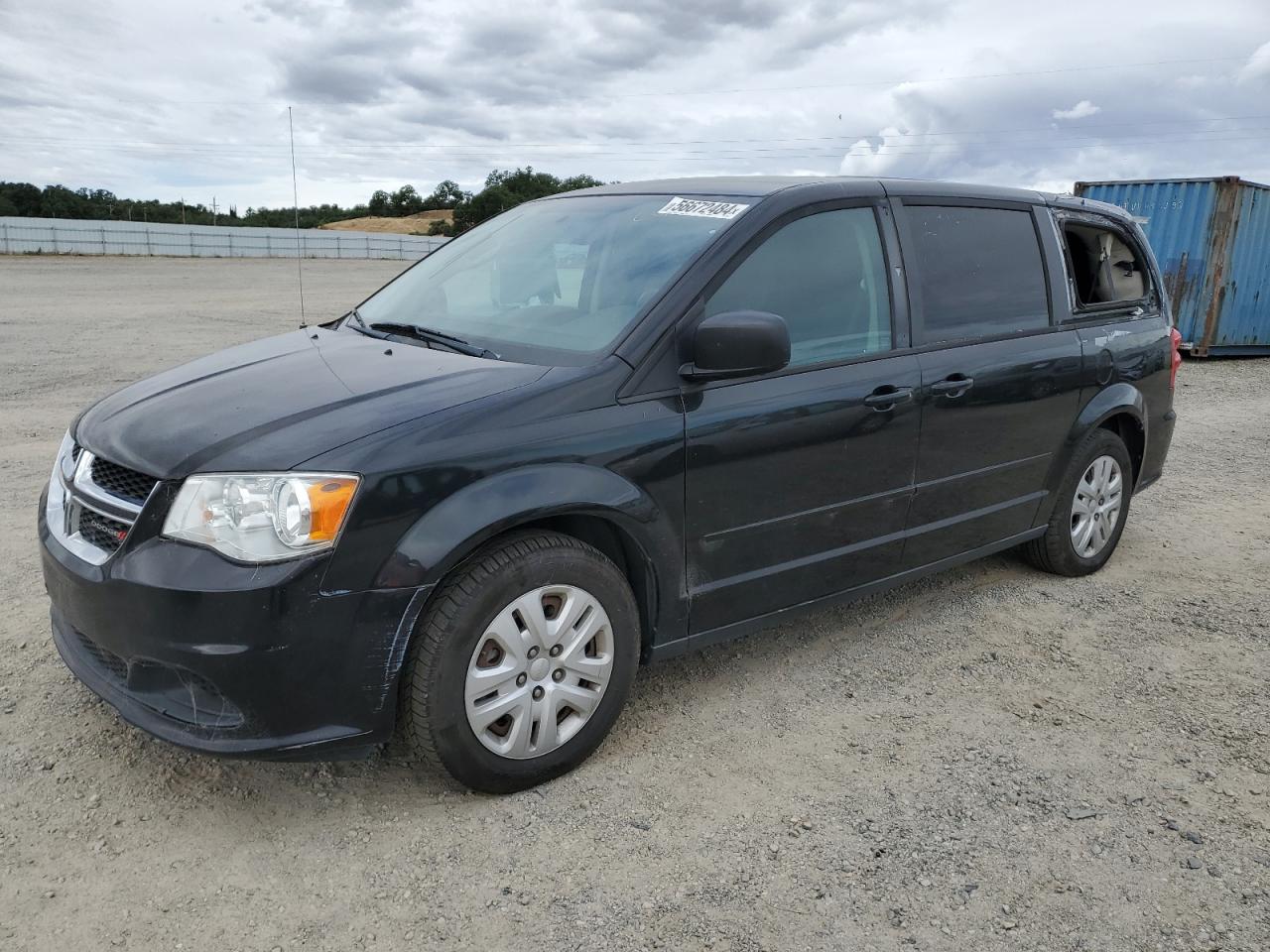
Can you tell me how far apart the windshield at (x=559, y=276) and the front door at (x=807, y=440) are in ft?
0.93

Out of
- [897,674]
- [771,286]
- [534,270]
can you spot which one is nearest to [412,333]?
[534,270]

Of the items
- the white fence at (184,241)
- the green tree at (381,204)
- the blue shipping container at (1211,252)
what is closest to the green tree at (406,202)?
the green tree at (381,204)

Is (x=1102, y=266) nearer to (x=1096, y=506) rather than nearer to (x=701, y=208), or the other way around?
(x=1096, y=506)

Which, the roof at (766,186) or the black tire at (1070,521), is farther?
the black tire at (1070,521)

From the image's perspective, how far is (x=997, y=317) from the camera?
4.16m

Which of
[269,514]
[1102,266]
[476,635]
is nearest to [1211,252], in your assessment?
[1102,266]

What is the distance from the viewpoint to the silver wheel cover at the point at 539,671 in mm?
2781

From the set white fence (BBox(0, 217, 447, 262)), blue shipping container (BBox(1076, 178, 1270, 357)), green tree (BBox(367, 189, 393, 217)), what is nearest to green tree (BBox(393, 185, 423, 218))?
green tree (BBox(367, 189, 393, 217))

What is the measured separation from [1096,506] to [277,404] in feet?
12.6

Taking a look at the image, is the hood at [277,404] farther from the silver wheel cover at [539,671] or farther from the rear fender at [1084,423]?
the rear fender at [1084,423]

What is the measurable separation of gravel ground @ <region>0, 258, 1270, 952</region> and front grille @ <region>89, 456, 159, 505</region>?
89cm

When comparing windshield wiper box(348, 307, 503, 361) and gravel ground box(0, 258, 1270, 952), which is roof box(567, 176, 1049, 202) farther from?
gravel ground box(0, 258, 1270, 952)

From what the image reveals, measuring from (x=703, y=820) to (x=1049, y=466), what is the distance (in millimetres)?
2549

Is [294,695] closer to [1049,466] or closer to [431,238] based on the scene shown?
[1049,466]
